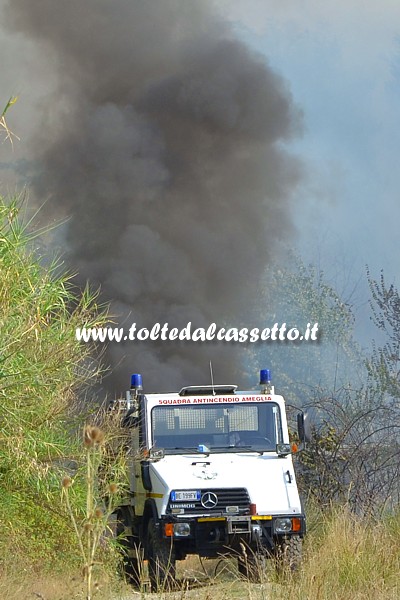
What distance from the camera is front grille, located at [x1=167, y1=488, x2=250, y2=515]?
31.4 ft

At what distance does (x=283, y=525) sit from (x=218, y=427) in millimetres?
1329

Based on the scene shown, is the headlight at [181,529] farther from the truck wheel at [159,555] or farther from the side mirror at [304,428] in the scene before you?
the side mirror at [304,428]

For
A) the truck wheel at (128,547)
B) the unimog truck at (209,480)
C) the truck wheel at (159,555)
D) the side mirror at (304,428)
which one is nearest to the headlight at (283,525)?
the unimog truck at (209,480)

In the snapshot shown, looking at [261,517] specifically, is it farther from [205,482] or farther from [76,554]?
[76,554]

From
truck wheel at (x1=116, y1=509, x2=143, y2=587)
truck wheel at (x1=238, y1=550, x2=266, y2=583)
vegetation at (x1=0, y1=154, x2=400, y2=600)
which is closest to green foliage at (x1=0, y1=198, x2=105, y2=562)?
vegetation at (x1=0, y1=154, x2=400, y2=600)

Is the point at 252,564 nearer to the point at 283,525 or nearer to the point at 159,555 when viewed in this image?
the point at 283,525

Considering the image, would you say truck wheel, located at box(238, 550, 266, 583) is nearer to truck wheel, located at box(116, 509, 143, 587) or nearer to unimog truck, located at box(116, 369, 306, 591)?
unimog truck, located at box(116, 369, 306, 591)

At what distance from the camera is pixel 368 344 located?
45.6 m

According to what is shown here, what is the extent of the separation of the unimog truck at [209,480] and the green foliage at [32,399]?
2.71 feet

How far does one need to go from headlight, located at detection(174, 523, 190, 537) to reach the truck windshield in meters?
Result: 0.94

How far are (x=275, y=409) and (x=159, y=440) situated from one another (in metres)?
1.27

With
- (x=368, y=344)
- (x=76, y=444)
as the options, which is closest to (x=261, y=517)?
(x=76, y=444)

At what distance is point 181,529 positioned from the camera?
373 inches

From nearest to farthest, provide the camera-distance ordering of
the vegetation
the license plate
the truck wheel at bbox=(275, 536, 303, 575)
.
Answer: the vegetation
the truck wheel at bbox=(275, 536, 303, 575)
the license plate
